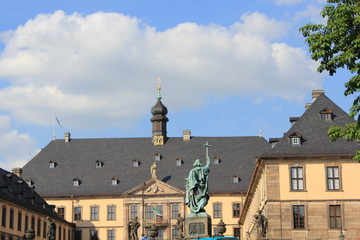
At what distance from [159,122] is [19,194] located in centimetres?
3120

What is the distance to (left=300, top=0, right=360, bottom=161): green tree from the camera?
22.8 meters

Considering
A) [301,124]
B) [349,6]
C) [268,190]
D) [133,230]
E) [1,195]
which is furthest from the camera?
[1,195]

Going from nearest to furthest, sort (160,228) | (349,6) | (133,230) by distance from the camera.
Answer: (349,6) → (133,230) → (160,228)

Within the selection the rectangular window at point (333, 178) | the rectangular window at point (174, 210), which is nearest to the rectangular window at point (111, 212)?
the rectangular window at point (174, 210)

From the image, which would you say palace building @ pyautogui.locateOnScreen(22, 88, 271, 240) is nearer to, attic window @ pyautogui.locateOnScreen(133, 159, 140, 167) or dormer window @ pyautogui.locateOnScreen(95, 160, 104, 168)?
dormer window @ pyautogui.locateOnScreen(95, 160, 104, 168)

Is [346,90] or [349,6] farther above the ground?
[349,6]

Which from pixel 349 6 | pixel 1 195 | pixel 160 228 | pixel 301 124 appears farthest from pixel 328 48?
pixel 160 228

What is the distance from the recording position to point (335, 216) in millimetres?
50812

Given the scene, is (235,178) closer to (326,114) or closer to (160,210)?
(160,210)

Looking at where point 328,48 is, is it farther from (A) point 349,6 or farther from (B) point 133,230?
(B) point 133,230

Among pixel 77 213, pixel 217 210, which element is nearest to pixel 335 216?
pixel 217 210

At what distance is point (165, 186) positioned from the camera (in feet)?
293

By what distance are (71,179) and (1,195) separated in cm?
2931

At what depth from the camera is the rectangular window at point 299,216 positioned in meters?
50.8
